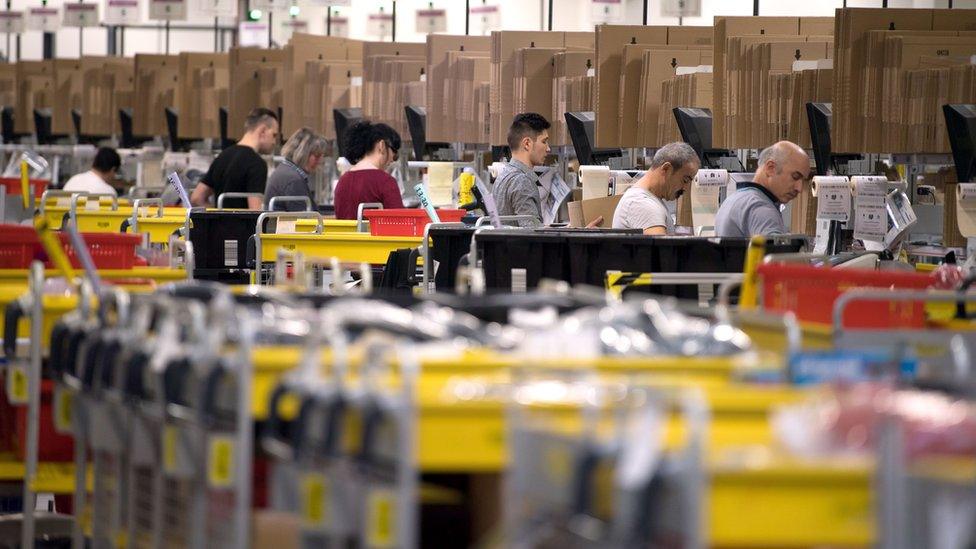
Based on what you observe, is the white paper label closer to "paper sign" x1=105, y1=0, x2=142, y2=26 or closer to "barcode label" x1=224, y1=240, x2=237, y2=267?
"barcode label" x1=224, y1=240, x2=237, y2=267

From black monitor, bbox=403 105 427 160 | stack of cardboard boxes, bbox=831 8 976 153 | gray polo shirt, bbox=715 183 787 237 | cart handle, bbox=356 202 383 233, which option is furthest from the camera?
black monitor, bbox=403 105 427 160

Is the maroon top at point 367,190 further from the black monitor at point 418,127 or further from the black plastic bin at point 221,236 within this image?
the black monitor at point 418,127

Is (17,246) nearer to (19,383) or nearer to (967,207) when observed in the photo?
(19,383)

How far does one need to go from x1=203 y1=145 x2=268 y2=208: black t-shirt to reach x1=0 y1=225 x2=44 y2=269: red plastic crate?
583 cm

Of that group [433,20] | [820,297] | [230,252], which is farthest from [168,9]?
[820,297]

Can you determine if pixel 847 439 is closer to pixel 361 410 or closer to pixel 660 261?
pixel 361 410

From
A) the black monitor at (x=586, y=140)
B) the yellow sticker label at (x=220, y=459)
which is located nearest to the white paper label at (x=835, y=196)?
the black monitor at (x=586, y=140)

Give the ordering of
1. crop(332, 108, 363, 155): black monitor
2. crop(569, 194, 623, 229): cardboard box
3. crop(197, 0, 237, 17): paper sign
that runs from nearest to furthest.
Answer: crop(569, 194, 623, 229): cardboard box < crop(332, 108, 363, 155): black monitor < crop(197, 0, 237, 17): paper sign

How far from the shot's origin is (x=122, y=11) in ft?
65.9

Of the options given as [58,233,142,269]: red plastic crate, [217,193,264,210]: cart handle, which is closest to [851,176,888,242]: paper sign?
[58,233,142,269]: red plastic crate

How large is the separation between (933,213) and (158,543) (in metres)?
5.34

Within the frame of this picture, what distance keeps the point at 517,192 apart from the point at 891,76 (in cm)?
204

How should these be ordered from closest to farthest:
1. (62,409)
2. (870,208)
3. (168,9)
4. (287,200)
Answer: (62,409) < (870,208) < (287,200) < (168,9)

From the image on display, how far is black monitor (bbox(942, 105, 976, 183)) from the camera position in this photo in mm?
7414
